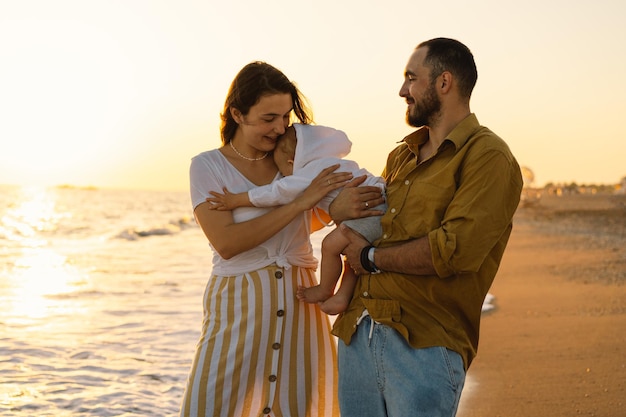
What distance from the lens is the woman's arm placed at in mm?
2959

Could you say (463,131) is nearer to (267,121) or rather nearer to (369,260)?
(369,260)

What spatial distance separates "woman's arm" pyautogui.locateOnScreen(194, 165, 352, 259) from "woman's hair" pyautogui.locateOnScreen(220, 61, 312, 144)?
36cm

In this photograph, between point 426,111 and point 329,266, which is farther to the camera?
point 329,266

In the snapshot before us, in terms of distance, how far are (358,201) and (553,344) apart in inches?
181

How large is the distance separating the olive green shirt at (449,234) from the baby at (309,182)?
135mm

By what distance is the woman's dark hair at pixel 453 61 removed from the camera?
2.61 metres

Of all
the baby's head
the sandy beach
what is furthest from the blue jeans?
the sandy beach

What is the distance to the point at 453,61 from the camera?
261 cm

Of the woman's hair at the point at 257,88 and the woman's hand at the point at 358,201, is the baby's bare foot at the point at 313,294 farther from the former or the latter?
the woman's hair at the point at 257,88

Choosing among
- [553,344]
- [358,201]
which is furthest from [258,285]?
[553,344]

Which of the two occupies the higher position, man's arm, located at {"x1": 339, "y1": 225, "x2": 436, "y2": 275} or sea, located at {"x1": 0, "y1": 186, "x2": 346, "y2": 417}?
man's arm, located at {"x1": 339, "y1": 225, "x2": 436, "y2": 275}

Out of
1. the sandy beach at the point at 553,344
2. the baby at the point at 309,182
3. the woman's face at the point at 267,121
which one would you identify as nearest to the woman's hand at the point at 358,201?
the baby at the point at 309,182

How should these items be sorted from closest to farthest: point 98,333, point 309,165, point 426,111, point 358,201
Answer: point 426,111, point 358,201, point 309,165, point 98,333

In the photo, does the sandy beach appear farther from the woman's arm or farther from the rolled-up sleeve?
the rolled-up sleeve
